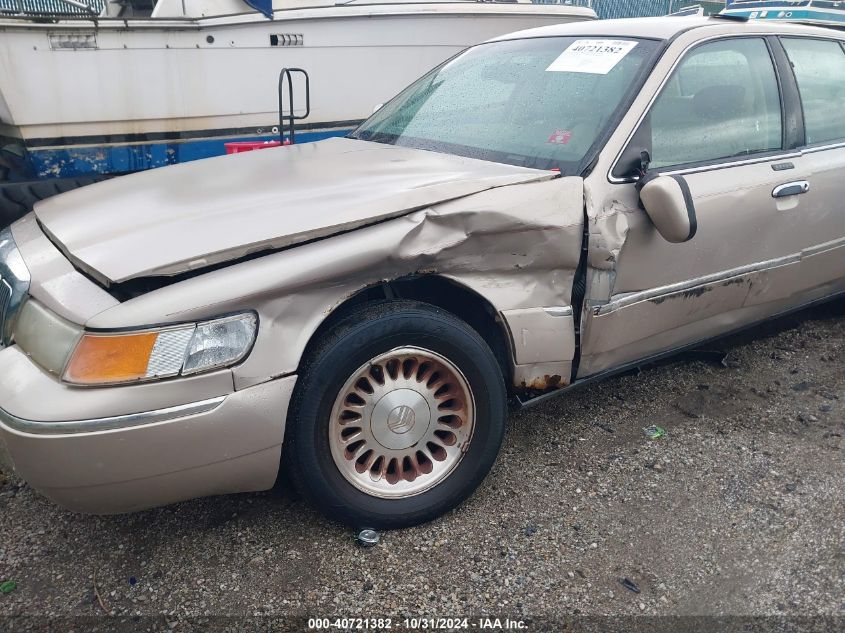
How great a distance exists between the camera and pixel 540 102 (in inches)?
116

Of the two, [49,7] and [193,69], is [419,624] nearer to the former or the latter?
[193,69]

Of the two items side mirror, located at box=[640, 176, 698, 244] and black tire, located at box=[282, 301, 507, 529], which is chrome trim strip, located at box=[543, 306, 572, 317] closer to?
black tire, located at box=[282, 301, 507, 529]

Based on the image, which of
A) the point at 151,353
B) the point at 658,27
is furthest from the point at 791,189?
the point at 151,353

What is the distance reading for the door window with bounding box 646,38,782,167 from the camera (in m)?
2.81

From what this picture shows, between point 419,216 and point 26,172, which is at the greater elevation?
point 419,216

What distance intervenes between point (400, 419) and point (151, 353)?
809 millimetres

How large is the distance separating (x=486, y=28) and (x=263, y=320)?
496 cm

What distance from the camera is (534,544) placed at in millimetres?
2391

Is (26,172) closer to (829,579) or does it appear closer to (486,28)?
(486,28)

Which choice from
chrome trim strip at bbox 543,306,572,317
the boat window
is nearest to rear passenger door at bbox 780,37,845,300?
the boat window

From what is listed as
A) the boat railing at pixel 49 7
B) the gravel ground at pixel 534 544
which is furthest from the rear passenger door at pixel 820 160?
the boat railing at pixel 49 7

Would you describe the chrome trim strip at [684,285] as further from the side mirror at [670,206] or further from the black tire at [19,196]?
the black tire at [19,196]

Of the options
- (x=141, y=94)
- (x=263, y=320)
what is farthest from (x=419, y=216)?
(x=141, y=94)

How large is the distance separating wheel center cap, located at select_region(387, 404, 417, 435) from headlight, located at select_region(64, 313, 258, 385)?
1.90 feet
